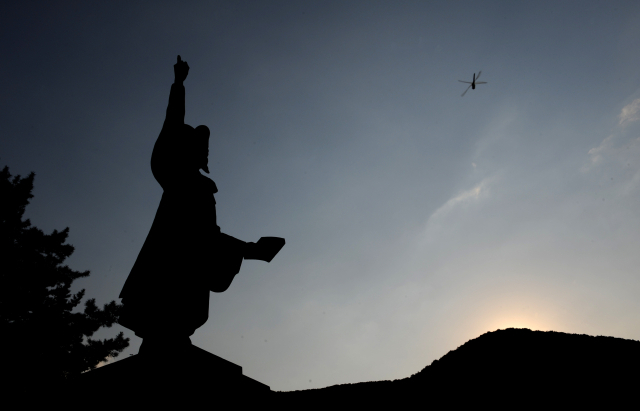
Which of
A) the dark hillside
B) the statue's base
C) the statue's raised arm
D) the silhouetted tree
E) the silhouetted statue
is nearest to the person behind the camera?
the statue's base

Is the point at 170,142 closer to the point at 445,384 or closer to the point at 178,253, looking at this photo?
the point at 178,253

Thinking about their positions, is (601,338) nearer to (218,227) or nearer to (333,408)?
(333,408)

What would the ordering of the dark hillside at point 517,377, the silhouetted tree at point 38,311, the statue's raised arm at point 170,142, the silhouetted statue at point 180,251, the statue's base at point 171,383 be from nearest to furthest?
the statue's base at point 171,383, the silhouetted statue at point 180,251, the statue's raised arm at point 170,142, the dark hillside at point 517,377, the silhouetted tree at point 38,311

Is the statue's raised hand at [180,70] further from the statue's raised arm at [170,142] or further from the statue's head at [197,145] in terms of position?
the statue's head at [197,145]

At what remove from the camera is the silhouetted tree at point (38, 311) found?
12633 millimetres

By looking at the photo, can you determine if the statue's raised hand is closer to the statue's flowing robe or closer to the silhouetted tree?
the statue's flowing robe

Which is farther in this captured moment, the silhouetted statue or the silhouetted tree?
the silhouetted tree

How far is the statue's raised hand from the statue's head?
42 cm

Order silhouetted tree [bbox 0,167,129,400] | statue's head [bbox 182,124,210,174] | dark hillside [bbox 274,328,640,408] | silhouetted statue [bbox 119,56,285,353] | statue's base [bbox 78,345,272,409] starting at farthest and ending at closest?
silhouetted tree [bbox 0,167,129,400]
dark hillside [bbox 274,328,640,408]
statue's head [bbox 182,124,210,174]
silhouetted statue [bbox 119,56,285,353]
statue's base [bbox 78,345,272,409]

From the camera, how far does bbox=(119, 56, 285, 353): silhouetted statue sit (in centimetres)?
293

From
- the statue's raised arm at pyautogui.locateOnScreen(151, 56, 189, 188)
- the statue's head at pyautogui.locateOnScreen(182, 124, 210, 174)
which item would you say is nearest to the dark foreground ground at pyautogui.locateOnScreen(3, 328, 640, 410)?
the statue's raised arm at pyautogui.locateOnScreen(151, 56, 189, 188)

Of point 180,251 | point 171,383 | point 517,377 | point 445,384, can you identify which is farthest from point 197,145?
point 517,377

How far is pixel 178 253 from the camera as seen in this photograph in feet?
10.2

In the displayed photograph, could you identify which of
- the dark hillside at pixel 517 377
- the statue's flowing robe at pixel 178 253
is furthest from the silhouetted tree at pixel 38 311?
→ the statue's flowing robe at pixel 178 253
